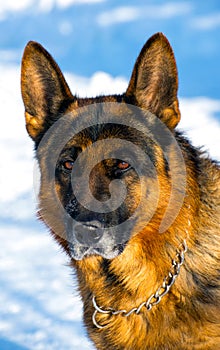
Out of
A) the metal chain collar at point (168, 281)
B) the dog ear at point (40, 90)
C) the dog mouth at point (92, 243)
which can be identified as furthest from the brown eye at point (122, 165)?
the dog ear at point (40, 90)

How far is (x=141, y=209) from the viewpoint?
6.88 m

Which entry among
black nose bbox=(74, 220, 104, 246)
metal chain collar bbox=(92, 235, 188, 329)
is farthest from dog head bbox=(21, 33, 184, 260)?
metal chain collar bbox=(92, 235, 188, 329)

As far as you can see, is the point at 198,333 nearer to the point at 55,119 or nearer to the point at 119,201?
the point at 119,201

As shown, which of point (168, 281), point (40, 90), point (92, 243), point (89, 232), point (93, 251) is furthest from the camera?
point (40, 90)

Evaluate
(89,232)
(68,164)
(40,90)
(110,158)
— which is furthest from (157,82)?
(89,232)

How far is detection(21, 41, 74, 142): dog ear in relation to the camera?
7.29m

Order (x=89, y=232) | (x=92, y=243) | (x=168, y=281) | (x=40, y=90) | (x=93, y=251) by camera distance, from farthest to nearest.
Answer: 1. (x=40, y=90)
2. (x=168, y=281)
3. (x=93, y=251)
4. (x=92, y=243)
5. (x=89, y=232)

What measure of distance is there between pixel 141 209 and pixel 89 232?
25.6 inches

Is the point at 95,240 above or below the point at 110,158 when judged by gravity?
below

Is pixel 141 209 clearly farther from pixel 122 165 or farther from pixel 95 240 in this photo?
pixel 95 240

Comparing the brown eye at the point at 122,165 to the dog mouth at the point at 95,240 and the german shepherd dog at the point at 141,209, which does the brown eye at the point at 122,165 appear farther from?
the dog mouth at the point at 95,240

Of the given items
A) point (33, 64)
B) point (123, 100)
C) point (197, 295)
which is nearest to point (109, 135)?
point (123, 100)

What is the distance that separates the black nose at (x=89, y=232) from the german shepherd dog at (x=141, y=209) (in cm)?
2

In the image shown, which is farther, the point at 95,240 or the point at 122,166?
the point at 122,166
